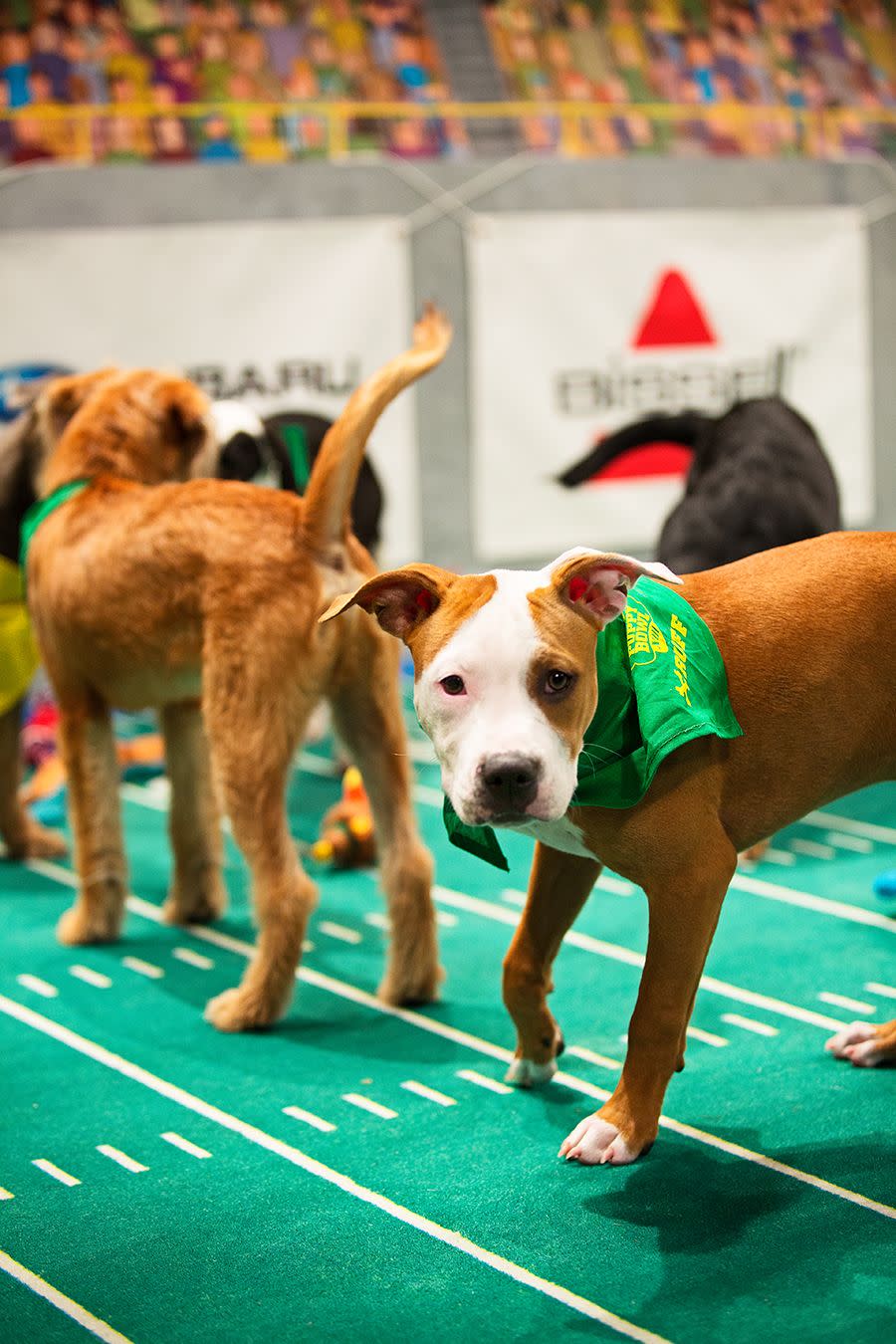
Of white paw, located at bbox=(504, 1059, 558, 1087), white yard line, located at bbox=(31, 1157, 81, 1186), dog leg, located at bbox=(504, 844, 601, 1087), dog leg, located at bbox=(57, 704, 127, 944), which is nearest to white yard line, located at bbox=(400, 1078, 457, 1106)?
white paw, located at bbox=(504, 1059, 558, 1087)

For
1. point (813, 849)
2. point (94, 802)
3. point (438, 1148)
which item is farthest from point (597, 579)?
point (813, 849)

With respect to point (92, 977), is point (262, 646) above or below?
above

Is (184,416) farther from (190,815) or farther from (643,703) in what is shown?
(643,703)

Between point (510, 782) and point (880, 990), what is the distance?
5.51 ft

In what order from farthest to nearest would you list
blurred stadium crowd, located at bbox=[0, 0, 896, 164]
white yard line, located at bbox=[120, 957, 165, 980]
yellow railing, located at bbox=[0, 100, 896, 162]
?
blurred stadium crowd, located at bbox=[0, 0, 896, 164], yellow railing, located at bbox=[0, 100, 896, 162], white yard line, located at bbox=[120, 957, 165, 980]

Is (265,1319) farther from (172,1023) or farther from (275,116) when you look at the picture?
(275,116)

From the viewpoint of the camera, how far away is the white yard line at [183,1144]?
302 cm

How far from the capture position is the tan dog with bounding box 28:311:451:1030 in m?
3.62

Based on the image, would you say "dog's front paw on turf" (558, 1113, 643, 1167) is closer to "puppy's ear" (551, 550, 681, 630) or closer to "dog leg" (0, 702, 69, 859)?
"puppy's ear" (551, 550, 681, 630)

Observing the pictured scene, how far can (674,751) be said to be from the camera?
2.70m

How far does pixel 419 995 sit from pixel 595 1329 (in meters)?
1.52

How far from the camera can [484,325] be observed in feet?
24.9

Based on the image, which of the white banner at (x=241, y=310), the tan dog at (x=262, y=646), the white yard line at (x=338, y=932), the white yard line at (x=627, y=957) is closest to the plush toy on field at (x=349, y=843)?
the white yard line at (x=627, y=957)

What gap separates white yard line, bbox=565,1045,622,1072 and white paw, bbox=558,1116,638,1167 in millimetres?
500
